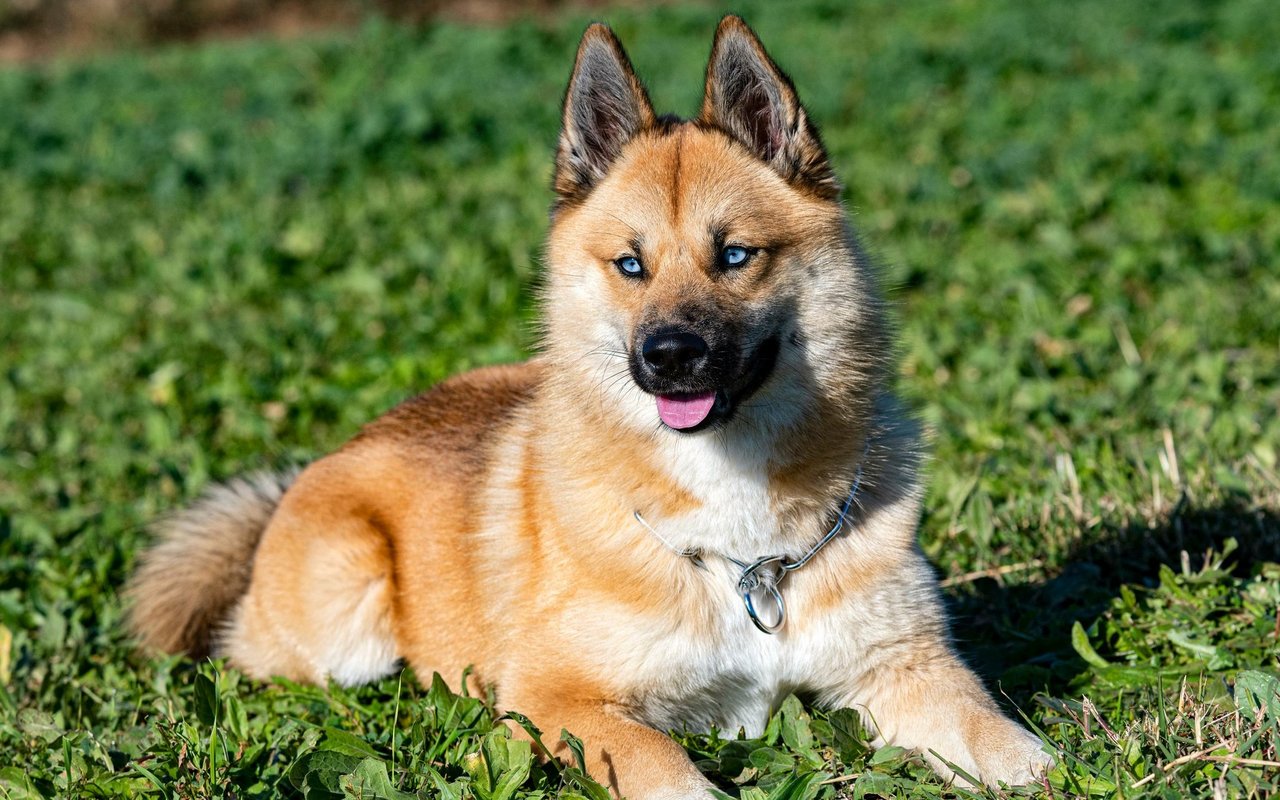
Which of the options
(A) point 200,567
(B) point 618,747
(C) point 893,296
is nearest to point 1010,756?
(B) point 618,747

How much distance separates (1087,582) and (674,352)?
66.6 inches

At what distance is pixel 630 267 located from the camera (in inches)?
137

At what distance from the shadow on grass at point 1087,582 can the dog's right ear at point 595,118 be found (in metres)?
1.72

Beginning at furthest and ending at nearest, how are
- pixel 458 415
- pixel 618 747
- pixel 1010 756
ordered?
pixel 458 415 < pixel 618 747 < pixel 1010 756

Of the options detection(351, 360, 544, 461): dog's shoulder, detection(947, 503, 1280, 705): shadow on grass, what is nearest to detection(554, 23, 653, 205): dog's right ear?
detection(351, 360, 544, 461): dog's shoulder

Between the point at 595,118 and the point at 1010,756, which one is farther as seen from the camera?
the point at 595,118

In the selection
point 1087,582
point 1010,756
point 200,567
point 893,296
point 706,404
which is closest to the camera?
point 1010,756

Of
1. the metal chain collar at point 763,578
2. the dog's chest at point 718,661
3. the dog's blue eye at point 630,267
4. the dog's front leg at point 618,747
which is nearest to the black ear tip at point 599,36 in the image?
the dog's blue eye at point 630,267

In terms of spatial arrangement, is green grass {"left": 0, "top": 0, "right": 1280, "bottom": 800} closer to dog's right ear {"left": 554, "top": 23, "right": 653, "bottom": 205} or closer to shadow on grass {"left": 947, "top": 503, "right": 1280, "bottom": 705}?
shadow on grass {"left": 947, "top": 503, "right": 1280, "bottom": 705}

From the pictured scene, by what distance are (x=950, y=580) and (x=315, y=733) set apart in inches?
81.7

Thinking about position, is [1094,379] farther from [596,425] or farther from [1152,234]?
[596,425]

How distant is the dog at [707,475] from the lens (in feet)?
10.7

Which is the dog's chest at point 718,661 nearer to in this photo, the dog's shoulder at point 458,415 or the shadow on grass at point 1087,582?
the shadow on grass at point 1087,582

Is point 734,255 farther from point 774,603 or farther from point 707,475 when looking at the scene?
point 774,603
